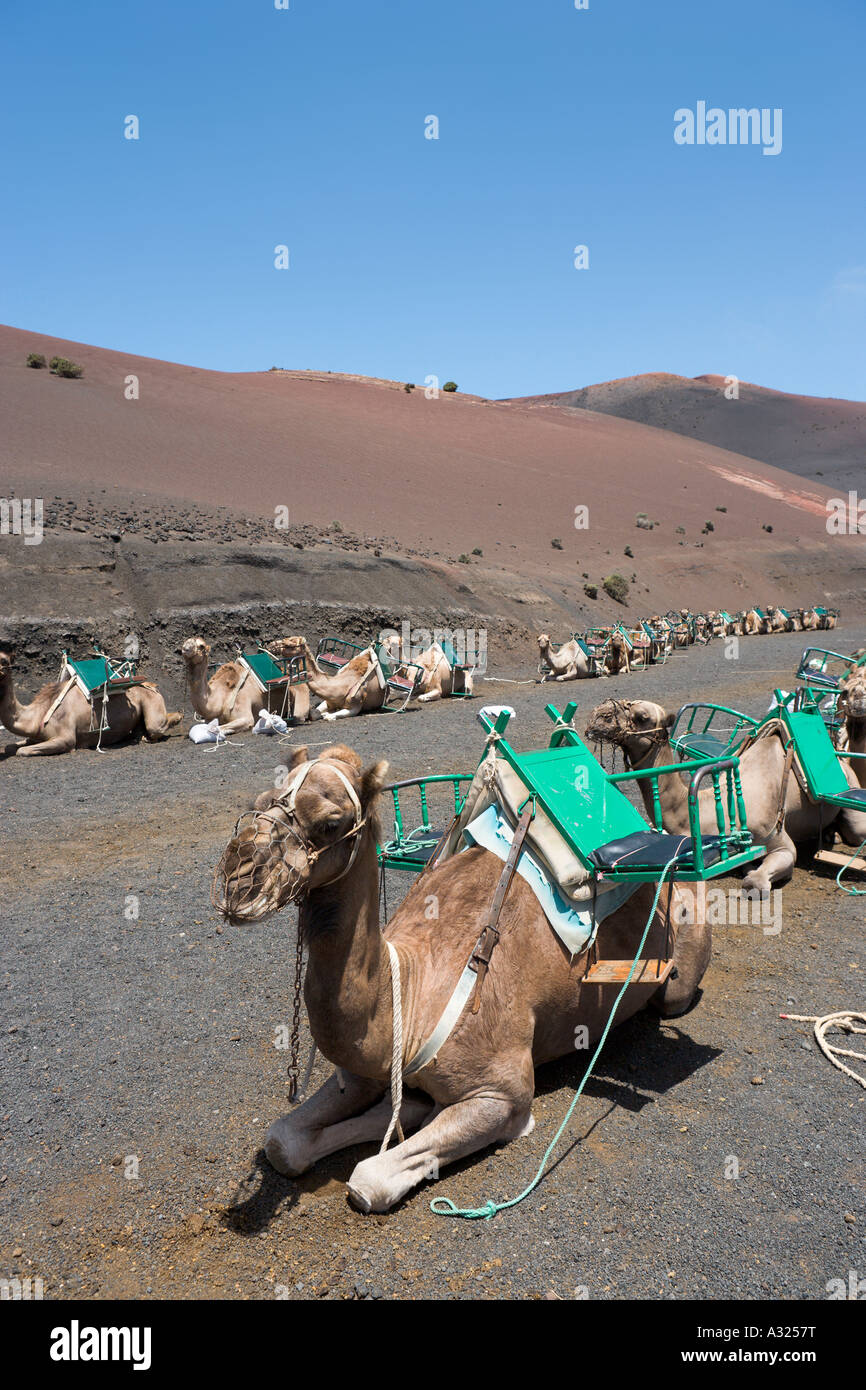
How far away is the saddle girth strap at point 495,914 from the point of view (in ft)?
11.8

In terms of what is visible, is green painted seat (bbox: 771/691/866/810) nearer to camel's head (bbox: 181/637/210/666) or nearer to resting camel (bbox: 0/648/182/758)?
camel's head (bbox: 181/637/210/666)

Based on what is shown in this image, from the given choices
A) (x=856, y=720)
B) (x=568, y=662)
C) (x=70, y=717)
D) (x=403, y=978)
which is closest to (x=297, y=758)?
(x=403, y=978)

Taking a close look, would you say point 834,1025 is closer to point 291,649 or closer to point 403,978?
point 403,978

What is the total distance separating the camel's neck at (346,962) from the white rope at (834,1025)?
8.32ft

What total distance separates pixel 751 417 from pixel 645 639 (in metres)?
131

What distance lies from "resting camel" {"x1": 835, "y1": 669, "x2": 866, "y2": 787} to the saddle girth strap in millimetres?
4991

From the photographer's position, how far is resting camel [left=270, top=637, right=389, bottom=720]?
1612cm

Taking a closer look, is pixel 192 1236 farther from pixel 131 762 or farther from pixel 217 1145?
pixel 131 762

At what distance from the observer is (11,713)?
12922mm

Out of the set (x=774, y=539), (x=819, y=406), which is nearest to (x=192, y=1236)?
(x=774, y=539)

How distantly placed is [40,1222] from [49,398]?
55694 millimetres

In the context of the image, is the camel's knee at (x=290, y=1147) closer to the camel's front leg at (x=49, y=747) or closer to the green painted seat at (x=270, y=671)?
the camel's front leg at (x=49, y=747)

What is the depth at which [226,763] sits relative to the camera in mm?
12086

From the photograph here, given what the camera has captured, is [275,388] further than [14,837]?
Yes
